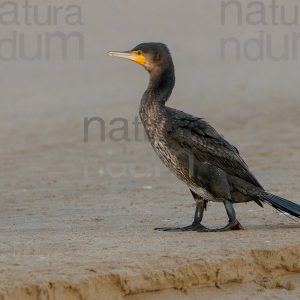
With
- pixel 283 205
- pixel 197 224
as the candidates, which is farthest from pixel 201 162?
pixel 283 205

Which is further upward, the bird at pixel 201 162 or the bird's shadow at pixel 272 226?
the bird at pixel 201 162

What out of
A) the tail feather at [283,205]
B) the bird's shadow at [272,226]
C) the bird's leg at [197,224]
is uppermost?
the tail feather at [283,205]

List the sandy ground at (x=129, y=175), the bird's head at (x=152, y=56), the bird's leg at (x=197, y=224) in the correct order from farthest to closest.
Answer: the bird's head at (x=152, y=56), the bird's leg at (x=197, y=224), the sandy ground at (x=129, y=175)

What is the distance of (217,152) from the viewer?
9617 millimetres

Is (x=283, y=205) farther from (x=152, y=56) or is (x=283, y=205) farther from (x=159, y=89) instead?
(x=152, y=56)

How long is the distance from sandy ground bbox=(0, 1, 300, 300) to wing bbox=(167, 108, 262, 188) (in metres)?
0.55

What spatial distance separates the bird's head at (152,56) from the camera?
395 inches

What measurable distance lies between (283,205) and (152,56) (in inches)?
67.6

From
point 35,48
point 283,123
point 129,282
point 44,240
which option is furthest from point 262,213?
point 35,48

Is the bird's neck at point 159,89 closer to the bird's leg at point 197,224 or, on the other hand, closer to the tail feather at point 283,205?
the bird's leg at point 197,224

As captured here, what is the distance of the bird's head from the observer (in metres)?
10.0

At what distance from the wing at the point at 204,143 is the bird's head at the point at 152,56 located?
535mm

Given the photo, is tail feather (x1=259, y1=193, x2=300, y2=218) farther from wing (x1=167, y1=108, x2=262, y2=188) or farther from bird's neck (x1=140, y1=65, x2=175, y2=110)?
bird's neck (x1=140, y1=65, x2=175, y2=110)

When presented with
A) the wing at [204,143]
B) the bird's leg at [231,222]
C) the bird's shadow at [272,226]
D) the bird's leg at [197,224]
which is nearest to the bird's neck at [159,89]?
the wing at [204,143]
